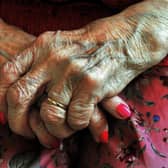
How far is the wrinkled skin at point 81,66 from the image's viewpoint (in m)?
0.78

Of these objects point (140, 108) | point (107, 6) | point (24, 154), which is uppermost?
point (107, 6)

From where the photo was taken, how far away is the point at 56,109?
0.78 metres

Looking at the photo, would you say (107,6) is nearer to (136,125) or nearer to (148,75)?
(148,75)

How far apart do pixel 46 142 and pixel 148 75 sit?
0.86 ft

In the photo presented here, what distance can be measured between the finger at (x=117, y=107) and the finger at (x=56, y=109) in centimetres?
8

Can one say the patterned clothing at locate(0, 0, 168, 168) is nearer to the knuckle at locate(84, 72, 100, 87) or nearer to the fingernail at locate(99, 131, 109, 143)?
the fingernail at locate(99, 131, 109, 143)

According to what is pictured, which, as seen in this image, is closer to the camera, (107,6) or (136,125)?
(136,125)

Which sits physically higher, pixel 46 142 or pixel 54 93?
pixel 54 93

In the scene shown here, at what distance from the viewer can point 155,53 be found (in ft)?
2.79

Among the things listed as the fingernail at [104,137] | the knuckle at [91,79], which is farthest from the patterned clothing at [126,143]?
the knuckle at [91,79]

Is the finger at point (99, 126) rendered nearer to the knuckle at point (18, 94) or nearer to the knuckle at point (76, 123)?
the knuckle at point (76, 123)

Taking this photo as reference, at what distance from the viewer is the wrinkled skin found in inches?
30.7

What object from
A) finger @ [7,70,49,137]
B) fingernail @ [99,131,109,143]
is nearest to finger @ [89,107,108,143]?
fingernail @ [99,131,109,143]

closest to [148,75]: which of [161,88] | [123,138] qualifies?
[161,88]
